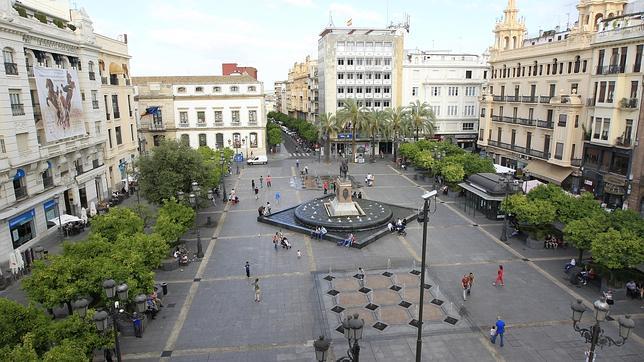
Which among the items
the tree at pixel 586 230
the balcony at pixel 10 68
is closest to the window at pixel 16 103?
the balcony at pixel 10 68

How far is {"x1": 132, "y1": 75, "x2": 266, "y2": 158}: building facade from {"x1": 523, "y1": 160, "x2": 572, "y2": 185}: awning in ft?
127

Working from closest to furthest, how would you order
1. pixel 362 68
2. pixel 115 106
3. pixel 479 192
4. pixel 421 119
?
1. pixel 479 192
2. pixel 115 106
3. pixel 421 119
4. pixel 362 68

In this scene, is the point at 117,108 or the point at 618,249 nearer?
the point at 618,249

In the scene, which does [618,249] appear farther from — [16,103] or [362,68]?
[362,68]

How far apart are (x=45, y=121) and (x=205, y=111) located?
35406mm

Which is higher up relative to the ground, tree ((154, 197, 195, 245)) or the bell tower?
the bell tower

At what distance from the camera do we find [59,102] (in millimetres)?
32562

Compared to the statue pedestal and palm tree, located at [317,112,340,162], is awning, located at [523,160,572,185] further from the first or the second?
palm tree, located at [317,112,340,162]

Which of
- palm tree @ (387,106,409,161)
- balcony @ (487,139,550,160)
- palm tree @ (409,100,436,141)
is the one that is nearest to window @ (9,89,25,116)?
palm tree @ (387,106,409,161)

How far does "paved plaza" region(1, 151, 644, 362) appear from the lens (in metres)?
17.5

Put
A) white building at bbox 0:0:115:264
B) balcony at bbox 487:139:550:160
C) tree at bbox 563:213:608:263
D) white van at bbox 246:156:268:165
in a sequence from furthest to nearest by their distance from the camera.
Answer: white van at bbox 246:156:268:165
balcony at bbox 487:139:550:160
white building at bbox 0:0:115:264
tree at bbox 563:213:608:263

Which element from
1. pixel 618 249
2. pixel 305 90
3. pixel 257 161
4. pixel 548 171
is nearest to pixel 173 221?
pixel 618 249

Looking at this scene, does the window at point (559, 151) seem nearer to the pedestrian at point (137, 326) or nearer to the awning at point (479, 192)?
the awning at point (479, 192)

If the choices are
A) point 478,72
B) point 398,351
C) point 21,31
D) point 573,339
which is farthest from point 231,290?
point 478,72
